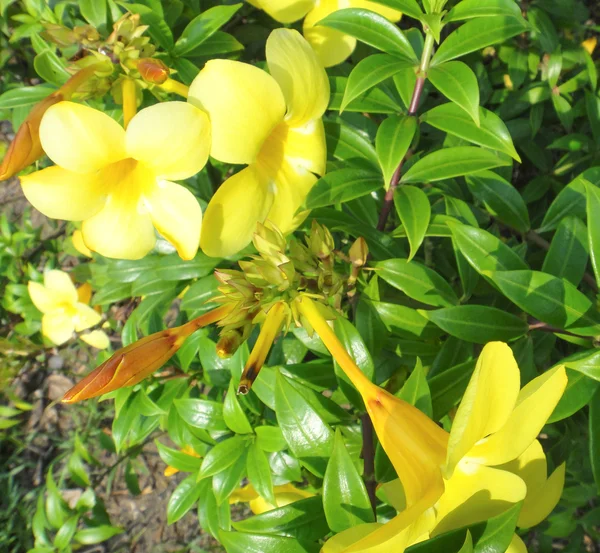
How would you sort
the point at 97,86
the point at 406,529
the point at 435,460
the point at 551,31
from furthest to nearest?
the point at 551,31 → the point at 97,86 → the point at 435,460 → the point at 406,529

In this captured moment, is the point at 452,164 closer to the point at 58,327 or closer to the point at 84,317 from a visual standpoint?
the point at 84,317

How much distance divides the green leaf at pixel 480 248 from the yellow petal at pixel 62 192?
94cm

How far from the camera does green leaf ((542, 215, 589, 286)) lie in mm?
1356

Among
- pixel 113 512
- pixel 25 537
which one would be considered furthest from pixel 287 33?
pixel 25 537

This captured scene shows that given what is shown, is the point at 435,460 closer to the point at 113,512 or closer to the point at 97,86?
the point at 97,86

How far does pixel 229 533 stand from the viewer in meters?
1.15

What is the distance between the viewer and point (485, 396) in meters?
0.86

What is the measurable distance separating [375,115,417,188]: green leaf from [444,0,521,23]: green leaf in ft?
0.86

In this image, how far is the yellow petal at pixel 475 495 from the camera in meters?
0.97

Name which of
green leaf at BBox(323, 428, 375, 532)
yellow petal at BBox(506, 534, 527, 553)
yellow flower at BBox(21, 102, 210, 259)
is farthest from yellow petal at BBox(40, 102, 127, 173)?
yellow petal at BBox(506, 534, 527, 553)

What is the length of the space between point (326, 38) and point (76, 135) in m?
0.86

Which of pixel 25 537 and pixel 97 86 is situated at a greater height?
pixel 97 86

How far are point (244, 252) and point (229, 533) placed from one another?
92 cm

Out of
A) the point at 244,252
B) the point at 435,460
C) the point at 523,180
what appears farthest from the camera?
the point at 523,180
